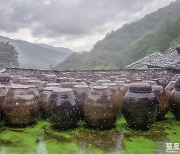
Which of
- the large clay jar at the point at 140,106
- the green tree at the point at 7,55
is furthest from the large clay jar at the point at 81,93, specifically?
the green tree at the point at 7,55

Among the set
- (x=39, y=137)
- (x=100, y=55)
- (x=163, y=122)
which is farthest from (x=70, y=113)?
(x=100, y=55)

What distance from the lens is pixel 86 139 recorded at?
548 cm

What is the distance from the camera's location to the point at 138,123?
593 cm

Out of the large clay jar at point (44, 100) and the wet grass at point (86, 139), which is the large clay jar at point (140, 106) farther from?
the large clay jar at point (44, 100)

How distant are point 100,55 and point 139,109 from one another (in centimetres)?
5956

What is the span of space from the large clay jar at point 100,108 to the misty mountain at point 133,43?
42.3 m

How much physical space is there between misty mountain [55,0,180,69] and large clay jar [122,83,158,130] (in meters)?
42.1

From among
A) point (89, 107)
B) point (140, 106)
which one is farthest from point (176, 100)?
point (89, 107)

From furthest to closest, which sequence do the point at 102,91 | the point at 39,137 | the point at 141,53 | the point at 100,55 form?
the point at 100,55 < the point at 141,53 < the point at 102,91 < the point at 39,137

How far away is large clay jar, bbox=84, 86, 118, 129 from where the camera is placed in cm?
588

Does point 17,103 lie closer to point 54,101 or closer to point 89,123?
point 54,101

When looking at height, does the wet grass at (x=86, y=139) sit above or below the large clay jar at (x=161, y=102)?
below

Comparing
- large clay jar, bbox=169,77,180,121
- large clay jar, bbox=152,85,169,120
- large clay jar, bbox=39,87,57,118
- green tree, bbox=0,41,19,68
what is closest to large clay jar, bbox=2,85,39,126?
large clay jar, bbox=39,87,57,118

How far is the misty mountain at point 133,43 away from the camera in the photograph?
53.7 m
